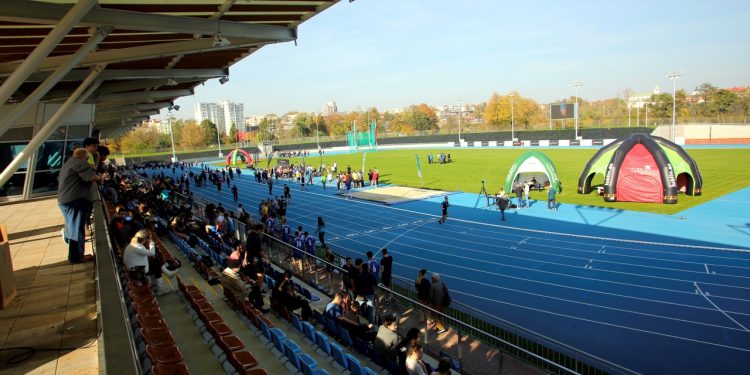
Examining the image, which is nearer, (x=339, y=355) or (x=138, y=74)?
(x=339, y=355)

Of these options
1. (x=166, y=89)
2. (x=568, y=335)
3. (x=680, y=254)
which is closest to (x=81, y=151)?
(x=568, y=335)

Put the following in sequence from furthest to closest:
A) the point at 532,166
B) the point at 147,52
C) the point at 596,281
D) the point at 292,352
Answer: the point at 532,166 → the point at 596,281 → the point at 147,52 → the point at 292,352

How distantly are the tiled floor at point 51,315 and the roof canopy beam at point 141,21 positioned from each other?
4.09m

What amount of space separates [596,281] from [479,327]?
559 cm

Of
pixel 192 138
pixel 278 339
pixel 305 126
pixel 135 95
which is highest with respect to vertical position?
pixel 305 126

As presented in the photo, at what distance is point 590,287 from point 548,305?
6.31ft

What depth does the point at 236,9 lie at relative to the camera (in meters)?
10.1

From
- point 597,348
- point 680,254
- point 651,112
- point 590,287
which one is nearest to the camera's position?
point 597,348

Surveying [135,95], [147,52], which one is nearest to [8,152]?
[135,95]

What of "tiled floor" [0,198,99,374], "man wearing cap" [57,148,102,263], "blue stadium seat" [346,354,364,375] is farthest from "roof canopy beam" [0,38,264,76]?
"blue stadium seat" [346,354,364,375]

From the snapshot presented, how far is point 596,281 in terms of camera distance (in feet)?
44.1

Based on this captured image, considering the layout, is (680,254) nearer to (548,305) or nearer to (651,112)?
(548,305)

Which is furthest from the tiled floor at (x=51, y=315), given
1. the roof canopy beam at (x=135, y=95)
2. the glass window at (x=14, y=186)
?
the glass window at (x=14, y=186)

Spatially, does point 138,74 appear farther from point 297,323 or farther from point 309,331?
point 309,331
